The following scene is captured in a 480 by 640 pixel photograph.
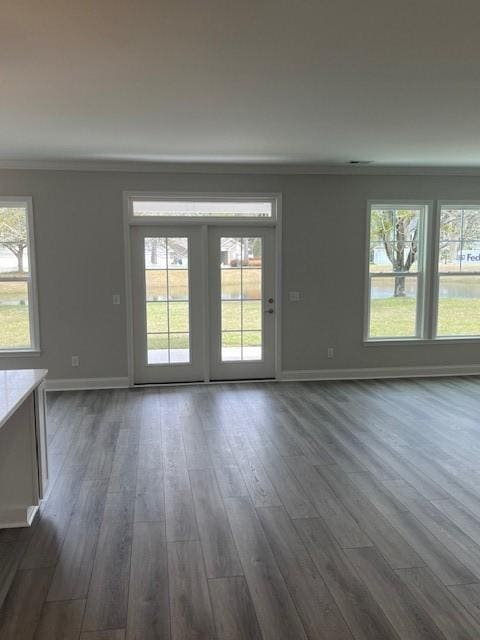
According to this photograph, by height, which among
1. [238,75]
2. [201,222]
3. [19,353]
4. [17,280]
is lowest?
[19,353]

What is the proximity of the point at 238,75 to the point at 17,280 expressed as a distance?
403cm

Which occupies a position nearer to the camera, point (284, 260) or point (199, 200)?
point (199, 200)

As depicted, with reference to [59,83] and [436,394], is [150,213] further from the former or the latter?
[436,394]

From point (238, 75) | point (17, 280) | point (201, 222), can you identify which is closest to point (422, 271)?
point (201, 222)

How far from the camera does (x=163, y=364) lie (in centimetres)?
635

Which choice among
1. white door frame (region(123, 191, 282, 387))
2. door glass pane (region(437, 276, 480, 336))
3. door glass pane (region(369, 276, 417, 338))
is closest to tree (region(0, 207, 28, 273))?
white door frame (region(123, 191, 282, 387))

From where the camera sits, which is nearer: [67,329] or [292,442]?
[292,442]

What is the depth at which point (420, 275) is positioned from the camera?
6.74 meters

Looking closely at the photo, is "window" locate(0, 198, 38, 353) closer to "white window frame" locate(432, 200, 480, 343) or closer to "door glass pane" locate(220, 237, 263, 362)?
"door glass pane" locate(220, 237, 263, 362)

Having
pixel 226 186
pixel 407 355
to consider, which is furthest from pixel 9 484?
pixel 407 355

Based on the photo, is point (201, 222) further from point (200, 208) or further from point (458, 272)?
point (458, 272)

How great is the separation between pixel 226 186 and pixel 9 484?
426cm

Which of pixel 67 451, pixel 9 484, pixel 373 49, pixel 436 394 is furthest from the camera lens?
pixel 436 394

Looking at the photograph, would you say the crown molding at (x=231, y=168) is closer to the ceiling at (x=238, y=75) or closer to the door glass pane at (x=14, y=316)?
the ceiling at (x=238, y=75)
